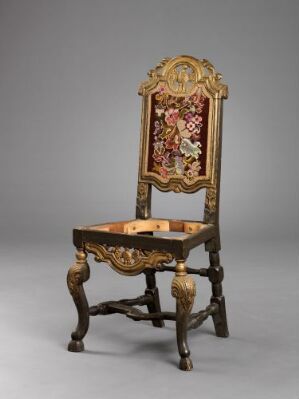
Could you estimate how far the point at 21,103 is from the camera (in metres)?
7.64

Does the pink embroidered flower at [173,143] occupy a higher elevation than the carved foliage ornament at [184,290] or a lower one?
higher

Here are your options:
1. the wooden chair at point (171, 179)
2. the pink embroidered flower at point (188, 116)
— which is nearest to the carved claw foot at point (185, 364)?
the wooden chair at point (171, 179)

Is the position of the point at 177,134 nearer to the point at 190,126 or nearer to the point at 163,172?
the point at 190,126

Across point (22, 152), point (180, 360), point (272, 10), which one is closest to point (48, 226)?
point (22, 152)

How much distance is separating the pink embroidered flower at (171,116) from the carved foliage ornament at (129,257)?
829 millimetres

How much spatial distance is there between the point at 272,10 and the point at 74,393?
4880 millimetres

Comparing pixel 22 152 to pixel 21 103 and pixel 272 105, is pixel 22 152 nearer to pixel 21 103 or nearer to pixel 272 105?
pixel 21 103

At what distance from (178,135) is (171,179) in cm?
24

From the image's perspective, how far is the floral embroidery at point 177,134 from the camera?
4102 millimetres

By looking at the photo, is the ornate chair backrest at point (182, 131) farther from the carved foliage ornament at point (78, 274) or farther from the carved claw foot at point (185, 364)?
the carved claw foot at point (185, 364)

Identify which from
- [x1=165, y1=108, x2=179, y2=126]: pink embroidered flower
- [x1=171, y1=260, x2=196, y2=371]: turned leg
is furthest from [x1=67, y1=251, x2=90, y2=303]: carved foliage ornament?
[x1=165, y1=108, x2=179, y2=126]: pink embroidered flower

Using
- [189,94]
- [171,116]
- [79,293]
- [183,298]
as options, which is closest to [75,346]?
[79,293]

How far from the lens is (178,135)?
13.6ft

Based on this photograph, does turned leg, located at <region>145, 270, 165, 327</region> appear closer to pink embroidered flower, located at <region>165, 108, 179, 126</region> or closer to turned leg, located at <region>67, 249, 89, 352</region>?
turned leg, located at <region>67, 249, 89, 352</region>
